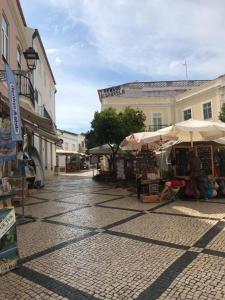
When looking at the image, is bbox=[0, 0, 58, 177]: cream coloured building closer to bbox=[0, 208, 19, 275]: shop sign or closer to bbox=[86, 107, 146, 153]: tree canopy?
bbox=[86, 107, 146, 153]: tree canopy

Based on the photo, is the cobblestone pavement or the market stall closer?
the cobblestone pavement

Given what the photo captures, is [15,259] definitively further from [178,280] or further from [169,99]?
[169,99]

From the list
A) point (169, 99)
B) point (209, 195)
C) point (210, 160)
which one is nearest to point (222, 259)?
point (209, 195)

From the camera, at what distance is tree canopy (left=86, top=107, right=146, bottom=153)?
15570 millimetres

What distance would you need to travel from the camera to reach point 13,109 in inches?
210

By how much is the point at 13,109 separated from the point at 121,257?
10.6 feet

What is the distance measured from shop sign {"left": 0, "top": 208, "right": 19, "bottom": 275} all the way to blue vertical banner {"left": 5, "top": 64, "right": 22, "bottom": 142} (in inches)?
→ 64.4

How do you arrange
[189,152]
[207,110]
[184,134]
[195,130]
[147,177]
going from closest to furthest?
[195,130]
[147,177]
[189,152]
[184,134]
[207,110]

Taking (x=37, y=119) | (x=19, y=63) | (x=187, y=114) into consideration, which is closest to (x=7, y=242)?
(x=37, y=119)

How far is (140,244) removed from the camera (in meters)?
4.53

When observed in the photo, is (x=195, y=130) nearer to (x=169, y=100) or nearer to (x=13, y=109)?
(x=13, y=109)

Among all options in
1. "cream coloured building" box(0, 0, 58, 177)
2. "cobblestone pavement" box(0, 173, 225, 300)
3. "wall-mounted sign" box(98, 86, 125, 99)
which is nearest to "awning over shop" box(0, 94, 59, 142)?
"cream coloured building" box(0, 0, 58, 177)

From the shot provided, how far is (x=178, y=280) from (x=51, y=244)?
2185 mm

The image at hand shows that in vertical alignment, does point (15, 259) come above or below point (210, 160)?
below
